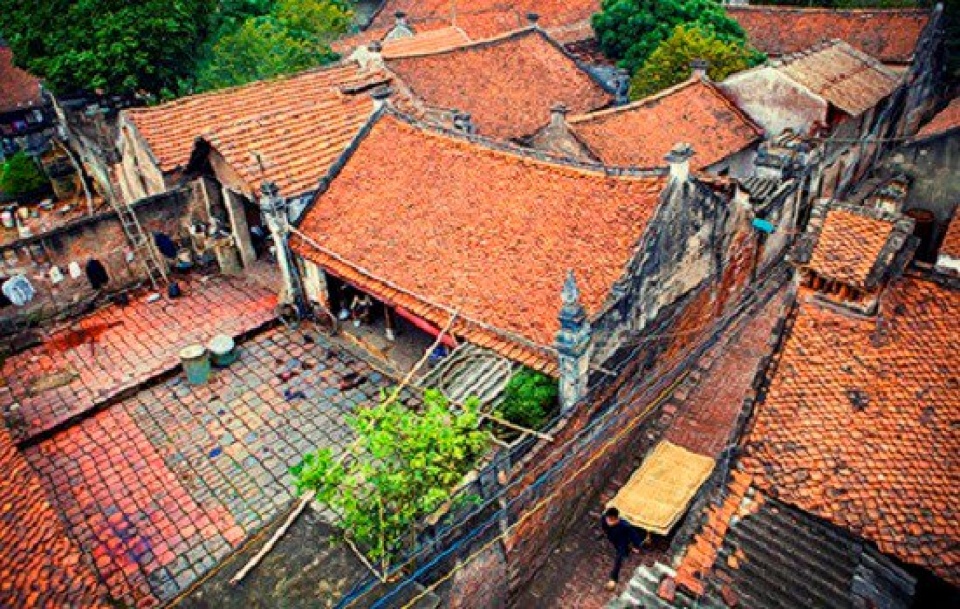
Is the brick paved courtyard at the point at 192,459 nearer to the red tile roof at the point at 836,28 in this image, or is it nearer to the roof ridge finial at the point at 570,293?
the roof ridge finial at the point at 570,293

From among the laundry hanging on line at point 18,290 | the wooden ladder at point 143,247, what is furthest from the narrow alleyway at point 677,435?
the laundry hanging on line at point 18,290

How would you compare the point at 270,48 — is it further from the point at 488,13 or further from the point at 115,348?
the point at 115,348

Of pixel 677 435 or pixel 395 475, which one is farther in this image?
pixel 677 435

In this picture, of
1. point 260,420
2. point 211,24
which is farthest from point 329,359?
point 211,24

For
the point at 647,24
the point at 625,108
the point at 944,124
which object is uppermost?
the point at 647,24

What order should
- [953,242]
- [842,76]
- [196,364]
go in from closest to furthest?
[953,242] → [196,364] → [842,76]

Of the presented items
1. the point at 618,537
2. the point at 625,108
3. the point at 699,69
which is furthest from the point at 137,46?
the point at 618,537

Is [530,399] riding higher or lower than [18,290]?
lower
